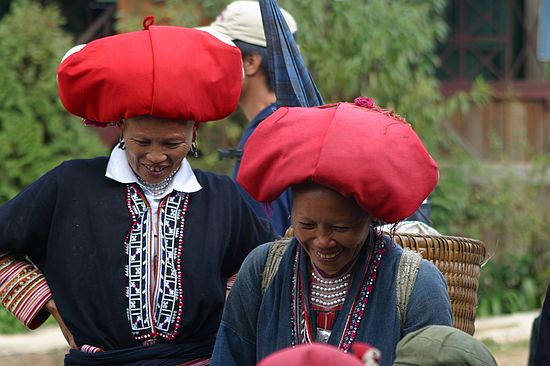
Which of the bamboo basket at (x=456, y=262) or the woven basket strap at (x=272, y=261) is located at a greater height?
the woven basket strap at (x=272, y=261)

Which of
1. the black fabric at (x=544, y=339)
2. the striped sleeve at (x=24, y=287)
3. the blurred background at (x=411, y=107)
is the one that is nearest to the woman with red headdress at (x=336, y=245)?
the black fabric at (x=544, y=339)

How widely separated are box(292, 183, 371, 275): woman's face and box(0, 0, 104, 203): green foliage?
575cm

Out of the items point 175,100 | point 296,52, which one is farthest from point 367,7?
point 175,100

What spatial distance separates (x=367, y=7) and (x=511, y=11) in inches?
132

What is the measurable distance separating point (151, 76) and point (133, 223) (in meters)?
0.50

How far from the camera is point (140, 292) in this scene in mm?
3742

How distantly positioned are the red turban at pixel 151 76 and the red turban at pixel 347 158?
23.9 inches

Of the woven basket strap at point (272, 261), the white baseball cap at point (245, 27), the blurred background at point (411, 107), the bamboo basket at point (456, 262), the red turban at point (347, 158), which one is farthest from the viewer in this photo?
the blurred background at point (411, 107)

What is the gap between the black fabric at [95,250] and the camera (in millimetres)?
3742

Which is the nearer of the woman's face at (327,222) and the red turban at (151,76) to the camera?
the woman's face at (327,222)

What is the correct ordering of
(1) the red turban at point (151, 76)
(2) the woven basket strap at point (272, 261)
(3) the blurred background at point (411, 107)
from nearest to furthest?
(2) the woven basket strap at point (272, 261) < (1) the red turban at point (151, 76) < (3) the blurred background at point (411, 107)

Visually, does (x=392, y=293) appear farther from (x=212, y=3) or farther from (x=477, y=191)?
(x=477, y=191)

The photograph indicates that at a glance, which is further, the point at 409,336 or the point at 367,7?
the point at 367,7

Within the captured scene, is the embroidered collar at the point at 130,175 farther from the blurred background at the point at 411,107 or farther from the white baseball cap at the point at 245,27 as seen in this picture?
the blurred background at the point at 411,107
